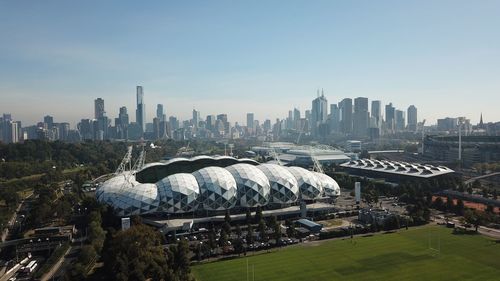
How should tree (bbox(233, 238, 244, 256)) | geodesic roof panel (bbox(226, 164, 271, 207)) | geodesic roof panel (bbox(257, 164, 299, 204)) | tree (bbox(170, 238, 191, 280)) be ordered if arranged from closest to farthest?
1. tree (bbox(170, 238, 191, 280))
2. tree (bbox(233, 238, 244, 256))
3. geodesic roof panel (bbox(226, 164, 271, 207))
4. geodesic roof panel (bbox(257, 164, 299, 204))

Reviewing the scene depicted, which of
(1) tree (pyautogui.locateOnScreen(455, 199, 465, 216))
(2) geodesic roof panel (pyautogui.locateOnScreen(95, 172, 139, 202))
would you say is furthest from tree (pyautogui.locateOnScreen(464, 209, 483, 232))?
(2) geodesic roof panel (pyautogui.locateOnScreen(95, 172, 139, 202))

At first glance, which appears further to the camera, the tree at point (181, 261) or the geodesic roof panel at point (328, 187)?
the geodesic roof panel at point (328, 187)

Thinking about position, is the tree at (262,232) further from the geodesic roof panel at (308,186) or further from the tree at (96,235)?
the tree at (96,235)

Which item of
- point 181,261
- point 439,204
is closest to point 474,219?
point 439,204

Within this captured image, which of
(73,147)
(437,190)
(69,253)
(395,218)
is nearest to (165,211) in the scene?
(69,253)

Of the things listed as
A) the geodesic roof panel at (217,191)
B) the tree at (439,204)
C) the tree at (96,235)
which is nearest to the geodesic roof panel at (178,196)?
the geodesic roof panel at (217,191)

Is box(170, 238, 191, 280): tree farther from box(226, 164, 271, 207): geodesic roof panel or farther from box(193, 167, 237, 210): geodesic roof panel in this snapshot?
box(226, 164, 271, 207): geodesic roof panel

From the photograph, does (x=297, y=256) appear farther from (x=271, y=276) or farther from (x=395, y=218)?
(x=395, y=218)
